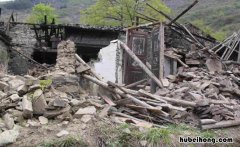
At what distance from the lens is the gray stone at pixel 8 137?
5.39 meters

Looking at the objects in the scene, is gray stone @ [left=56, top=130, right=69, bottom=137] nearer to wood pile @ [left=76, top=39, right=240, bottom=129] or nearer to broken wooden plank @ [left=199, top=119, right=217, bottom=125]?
wood pile @ [left=76, top=39, right=240, bottom=129]

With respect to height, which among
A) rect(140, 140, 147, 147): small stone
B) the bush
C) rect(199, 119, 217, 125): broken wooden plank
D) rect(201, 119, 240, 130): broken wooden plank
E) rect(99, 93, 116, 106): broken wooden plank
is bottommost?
rect(140, 140, 147, 147): small stone

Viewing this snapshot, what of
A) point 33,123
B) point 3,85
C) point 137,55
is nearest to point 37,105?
point 33,123

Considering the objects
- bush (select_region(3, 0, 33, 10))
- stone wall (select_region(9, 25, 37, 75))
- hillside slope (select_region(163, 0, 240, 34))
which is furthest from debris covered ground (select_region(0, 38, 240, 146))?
bush (select_region(3, 0, 33, 10))

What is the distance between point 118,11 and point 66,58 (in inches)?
720

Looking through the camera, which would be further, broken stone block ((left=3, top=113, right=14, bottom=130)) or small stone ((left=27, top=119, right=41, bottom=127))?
small stone ((left=27, top=119, right=41, bottom=127))

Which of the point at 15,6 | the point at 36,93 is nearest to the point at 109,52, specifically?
the point at 36,93

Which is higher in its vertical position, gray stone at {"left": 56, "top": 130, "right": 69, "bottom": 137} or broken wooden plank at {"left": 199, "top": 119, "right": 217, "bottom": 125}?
broken wooden plank at {"left": 199, "top": 119, "right": 217, "bottom": 125}

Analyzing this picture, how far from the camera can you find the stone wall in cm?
1854

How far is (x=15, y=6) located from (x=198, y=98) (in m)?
63.4

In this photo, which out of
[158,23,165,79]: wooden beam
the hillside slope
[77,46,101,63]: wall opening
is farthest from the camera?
the hillside slope

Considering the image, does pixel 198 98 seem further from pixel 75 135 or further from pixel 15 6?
pixel 15 6

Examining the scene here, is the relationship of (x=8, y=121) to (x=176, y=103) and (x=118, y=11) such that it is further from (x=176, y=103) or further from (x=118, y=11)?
(x=118, y=11)

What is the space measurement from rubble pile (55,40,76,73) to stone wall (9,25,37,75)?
9.20 meters
